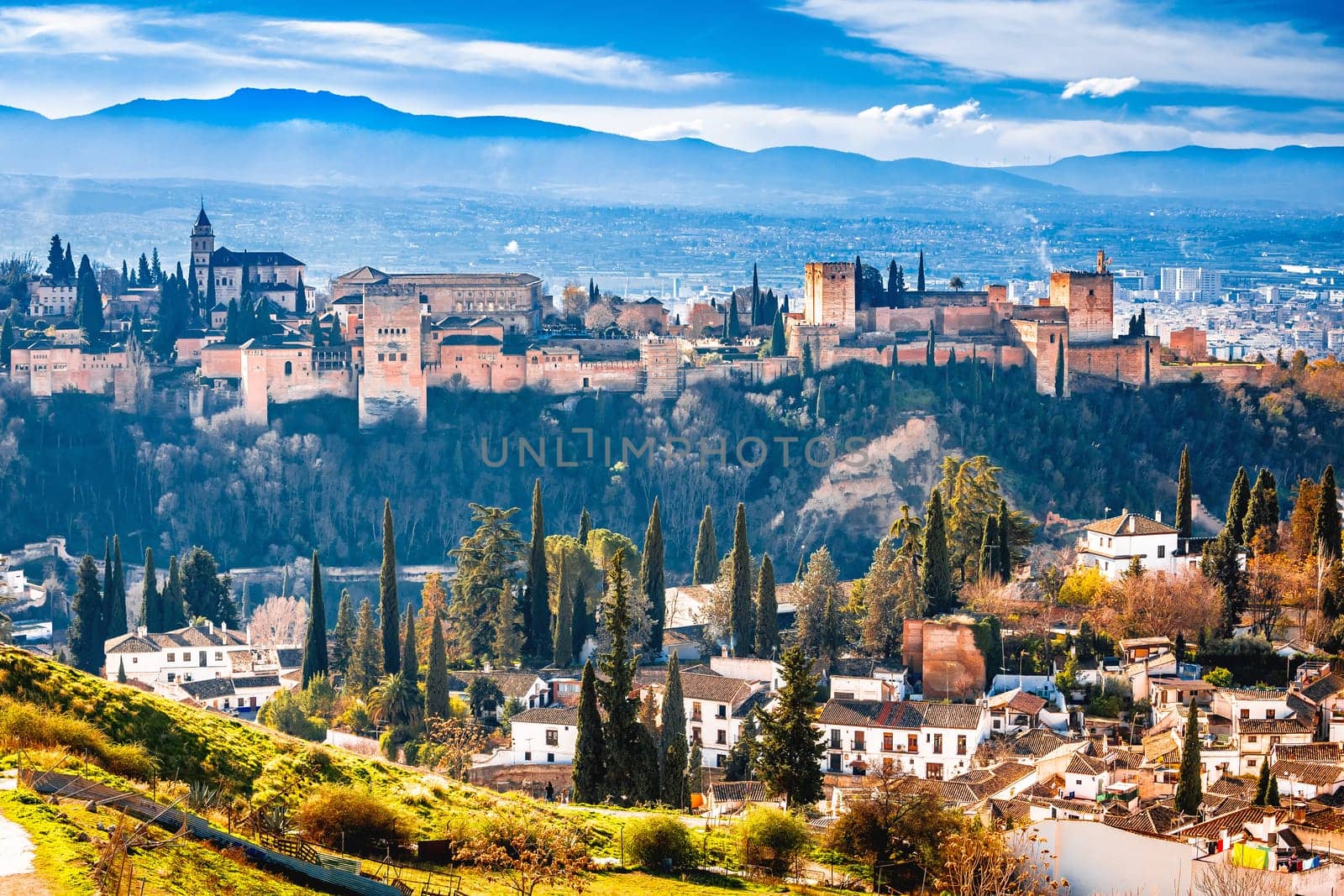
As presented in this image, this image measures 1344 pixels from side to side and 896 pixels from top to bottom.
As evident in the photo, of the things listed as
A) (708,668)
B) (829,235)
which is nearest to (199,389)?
(708,668)

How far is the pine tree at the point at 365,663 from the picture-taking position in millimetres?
40312

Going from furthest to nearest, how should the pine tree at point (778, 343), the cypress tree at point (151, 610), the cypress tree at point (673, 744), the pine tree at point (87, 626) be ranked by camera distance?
the pine tree at point (778, 343)
the cypress tree at point (151, 610)
the pine tree at point (87, 626)
the cypress tree at point (673, 744)

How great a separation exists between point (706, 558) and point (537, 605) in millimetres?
6978

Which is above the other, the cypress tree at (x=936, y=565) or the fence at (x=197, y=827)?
the fence at (x=197, y=827)

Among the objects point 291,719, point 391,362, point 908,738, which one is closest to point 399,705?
point 291,719

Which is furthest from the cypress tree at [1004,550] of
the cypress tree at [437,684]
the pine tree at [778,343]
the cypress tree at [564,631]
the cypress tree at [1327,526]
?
the pine tree at [778,343]

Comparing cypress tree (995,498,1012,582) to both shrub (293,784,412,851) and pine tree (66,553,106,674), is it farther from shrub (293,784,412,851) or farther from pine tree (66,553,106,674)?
shrub (293,784,412,851)

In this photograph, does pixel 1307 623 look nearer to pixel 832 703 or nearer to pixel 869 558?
pixel 832 703

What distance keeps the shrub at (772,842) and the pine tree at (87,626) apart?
27.5 m

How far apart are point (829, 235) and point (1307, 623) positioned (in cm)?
15619

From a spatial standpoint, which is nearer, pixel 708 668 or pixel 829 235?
pixel 708 668

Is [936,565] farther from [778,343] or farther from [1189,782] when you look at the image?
[778,343]

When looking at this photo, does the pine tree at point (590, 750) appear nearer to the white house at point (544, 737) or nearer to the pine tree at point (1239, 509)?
the white house at point (544, 737)

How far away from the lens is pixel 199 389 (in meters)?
75.2
